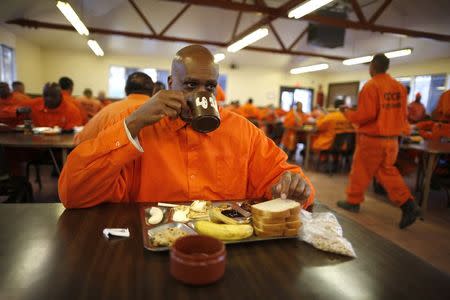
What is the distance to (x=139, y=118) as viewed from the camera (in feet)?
3.46

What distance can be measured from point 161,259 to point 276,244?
0.33m

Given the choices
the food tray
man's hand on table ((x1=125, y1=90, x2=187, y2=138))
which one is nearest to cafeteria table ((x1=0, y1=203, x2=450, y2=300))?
the food tray

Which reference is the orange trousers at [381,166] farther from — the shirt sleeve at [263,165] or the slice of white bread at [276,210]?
the slice of white bread at [276,210]

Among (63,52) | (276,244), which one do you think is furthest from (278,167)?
(63,52)

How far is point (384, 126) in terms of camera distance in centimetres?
347

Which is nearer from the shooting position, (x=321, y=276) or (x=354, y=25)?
(x=321, y=276)

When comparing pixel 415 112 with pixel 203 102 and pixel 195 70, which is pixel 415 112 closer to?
pixel 195 70

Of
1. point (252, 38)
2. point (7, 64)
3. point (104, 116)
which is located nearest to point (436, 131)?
point (252, 38)

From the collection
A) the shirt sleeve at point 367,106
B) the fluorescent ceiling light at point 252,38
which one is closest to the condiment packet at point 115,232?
the shirt sleeve at point 367,106

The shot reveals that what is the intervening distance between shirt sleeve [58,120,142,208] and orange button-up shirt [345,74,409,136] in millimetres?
3225

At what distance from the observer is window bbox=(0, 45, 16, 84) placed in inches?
316

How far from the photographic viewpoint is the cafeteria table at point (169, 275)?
24.1 inches

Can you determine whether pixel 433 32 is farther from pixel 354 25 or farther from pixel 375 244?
pixel 375 244

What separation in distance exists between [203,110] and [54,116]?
154 inches
